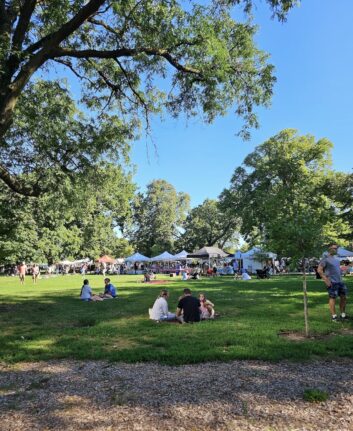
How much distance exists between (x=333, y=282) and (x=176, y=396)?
6.70 meters

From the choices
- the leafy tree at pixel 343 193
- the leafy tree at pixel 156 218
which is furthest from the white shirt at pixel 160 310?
the leafy tree at pixel 156 218

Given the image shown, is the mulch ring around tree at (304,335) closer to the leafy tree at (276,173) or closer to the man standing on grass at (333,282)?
the man standing on grass at (333,282)

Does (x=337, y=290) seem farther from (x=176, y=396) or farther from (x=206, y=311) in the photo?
(x=176, y=396)

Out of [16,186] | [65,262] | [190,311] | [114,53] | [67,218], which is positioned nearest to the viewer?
[114,53]

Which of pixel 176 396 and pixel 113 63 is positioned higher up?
pixel 113 63

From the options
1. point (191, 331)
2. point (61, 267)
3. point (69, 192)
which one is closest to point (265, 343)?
point (191, 331)

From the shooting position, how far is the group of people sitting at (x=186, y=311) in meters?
10.7

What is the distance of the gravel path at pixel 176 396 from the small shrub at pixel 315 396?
6 cm

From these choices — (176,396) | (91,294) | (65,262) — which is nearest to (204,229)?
(65,262)

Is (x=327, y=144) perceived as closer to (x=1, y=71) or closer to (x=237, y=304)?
(x=237, y=304)

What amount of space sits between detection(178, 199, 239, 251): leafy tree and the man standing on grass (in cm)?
7149

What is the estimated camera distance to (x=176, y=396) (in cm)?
487

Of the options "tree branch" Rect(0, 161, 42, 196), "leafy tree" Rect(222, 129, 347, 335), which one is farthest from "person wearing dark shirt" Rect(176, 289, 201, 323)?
"leafy tree" Rect(222, 129, 347, 335)

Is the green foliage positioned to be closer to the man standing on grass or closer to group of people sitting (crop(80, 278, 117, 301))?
group of people sitting (crop(80, 278, 117, 301))
